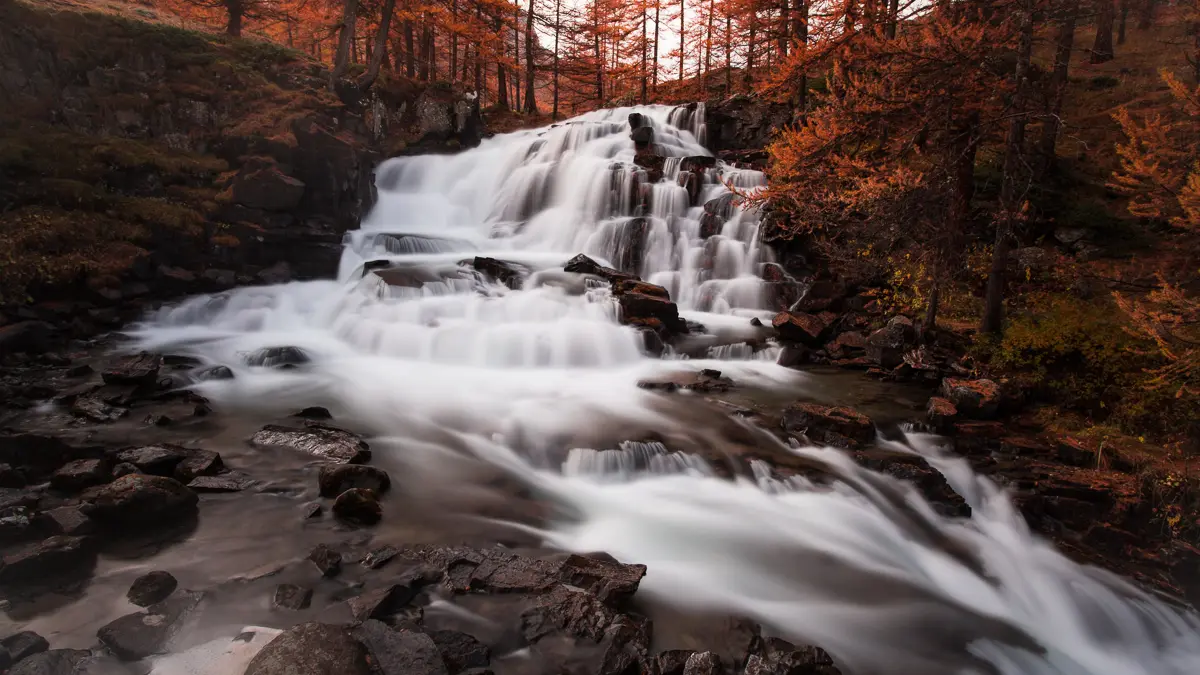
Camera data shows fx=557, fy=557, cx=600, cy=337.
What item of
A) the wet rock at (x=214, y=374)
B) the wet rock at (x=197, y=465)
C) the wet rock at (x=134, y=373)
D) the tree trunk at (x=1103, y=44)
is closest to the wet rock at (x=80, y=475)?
the wet rock at (x=197, y=465)

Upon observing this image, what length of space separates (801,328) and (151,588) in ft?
34.8

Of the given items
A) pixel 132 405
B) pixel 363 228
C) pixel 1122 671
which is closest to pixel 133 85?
pixel 363 228

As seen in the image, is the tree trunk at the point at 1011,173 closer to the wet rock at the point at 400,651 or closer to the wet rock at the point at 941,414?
the wet rock at the point at 941,414

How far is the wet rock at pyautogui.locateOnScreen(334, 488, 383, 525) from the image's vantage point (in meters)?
5.41

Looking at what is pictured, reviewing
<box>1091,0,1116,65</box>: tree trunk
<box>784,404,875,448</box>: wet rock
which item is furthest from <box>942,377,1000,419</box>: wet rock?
<box>1091,0,1116,65</box>: tree trunk

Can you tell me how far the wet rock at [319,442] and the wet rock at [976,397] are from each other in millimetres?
8202

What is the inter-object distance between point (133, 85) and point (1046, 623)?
66.3ft

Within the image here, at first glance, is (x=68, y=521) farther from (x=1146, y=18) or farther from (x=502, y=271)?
(x=1146, y=18)

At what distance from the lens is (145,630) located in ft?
12.2

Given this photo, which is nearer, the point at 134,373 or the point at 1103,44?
the point at 134,373

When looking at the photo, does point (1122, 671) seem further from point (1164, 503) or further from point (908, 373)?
point (908, 373)

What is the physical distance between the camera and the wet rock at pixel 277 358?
10.2 meters

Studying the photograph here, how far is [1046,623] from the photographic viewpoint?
16.3ft

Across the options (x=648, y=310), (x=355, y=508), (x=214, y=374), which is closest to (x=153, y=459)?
(x=355, y=508)
